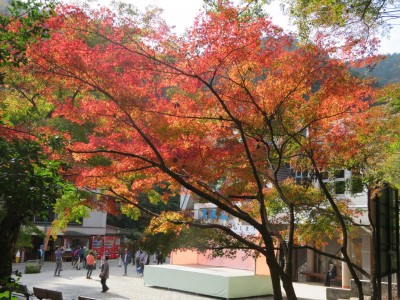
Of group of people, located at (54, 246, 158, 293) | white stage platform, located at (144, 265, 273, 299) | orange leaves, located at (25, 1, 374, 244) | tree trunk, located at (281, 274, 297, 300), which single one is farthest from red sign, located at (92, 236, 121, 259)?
tree trunk, located at (281, 274, 297, 300)

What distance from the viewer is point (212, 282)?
16438 millimetres

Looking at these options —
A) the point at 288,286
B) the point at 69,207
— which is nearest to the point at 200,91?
the point at 288,286

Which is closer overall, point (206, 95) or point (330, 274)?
point (206, 95)

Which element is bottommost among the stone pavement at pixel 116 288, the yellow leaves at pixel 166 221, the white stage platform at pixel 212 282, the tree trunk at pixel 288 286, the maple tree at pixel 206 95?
the stone pavement at pixel 116 288

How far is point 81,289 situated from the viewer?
17.5m

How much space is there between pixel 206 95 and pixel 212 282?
1015 cm

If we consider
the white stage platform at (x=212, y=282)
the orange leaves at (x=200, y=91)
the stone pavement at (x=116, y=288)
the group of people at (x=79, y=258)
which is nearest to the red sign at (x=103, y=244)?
the group of people at (x=79, y=258)

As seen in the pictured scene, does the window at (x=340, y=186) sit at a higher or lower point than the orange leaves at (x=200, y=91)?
lower

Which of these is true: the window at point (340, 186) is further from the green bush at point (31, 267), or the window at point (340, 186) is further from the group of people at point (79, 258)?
the group of people at point (79, 258)

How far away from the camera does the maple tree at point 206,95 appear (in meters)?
7.34

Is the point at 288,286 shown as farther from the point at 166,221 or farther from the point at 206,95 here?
the point at 206,95

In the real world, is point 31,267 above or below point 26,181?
below

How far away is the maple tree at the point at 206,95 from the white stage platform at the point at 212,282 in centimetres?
733

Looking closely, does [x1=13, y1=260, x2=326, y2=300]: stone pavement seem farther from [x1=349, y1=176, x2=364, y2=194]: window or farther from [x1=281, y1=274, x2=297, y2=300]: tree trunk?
[x1=281, y1=274, x2=297, y2=300]: tree trunk
